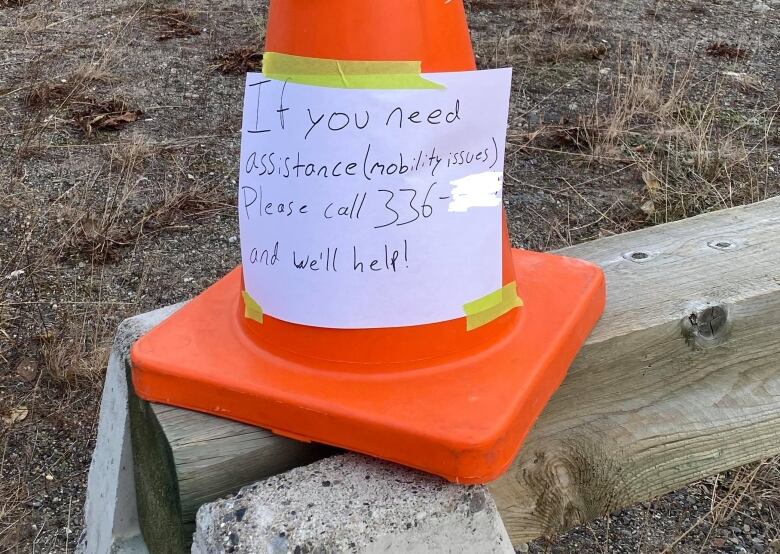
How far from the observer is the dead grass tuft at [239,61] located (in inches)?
144

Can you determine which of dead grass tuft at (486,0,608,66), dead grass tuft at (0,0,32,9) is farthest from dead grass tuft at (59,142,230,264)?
dead grass tuft at (0,0,32,9)

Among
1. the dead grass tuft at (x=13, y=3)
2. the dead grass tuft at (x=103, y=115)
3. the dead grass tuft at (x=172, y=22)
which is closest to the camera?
the dead grass tuft at (x=103, y=115)

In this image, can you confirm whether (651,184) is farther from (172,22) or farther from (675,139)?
(172,22)

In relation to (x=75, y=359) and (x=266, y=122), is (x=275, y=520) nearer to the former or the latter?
(x=266, y=122)

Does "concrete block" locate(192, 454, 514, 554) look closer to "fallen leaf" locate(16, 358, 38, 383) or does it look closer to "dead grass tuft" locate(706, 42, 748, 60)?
"fallen leaf" locate(16, 358, 38, 383)

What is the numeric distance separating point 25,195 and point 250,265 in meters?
2.21

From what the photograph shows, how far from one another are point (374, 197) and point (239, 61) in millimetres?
3182

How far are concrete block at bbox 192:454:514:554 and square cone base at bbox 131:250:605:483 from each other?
0.08 ft

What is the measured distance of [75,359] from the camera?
2.03 metres

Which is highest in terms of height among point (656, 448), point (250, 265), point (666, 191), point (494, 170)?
point (494, 170)

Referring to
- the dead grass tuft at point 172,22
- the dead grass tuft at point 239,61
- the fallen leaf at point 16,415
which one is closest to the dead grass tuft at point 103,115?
the dead grass tuft at point 239,61

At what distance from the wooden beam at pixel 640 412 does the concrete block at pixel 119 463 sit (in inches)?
5.0

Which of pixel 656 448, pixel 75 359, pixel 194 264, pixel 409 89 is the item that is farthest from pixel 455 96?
pixel 194 264

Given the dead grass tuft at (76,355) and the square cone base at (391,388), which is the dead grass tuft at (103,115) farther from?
the square cone base at (391,388)
